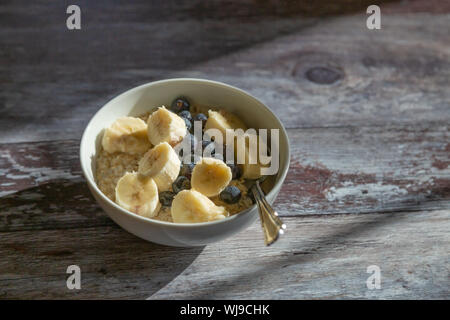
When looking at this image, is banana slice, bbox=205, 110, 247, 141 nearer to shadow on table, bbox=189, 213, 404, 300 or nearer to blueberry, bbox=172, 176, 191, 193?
blueberry, bbox=172, 176, 191, 193

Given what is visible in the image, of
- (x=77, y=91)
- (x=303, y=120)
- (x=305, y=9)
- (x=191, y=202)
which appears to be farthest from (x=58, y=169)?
(x=305, y=9)

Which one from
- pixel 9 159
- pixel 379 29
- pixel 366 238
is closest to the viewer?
pixel 366 238

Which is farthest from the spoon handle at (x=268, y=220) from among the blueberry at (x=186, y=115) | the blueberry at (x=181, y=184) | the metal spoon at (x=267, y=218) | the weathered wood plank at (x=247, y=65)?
the weathered wood plank at (x=247, y=65)

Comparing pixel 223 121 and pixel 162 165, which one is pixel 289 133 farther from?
pixel 162 165

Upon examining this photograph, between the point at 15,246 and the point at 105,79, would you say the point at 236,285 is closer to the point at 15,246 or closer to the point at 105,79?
the point at 15,246

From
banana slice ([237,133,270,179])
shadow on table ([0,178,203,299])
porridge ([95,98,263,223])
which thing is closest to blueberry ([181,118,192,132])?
porridge ([95,98,263,223])

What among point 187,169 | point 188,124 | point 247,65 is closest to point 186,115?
point 188,124
